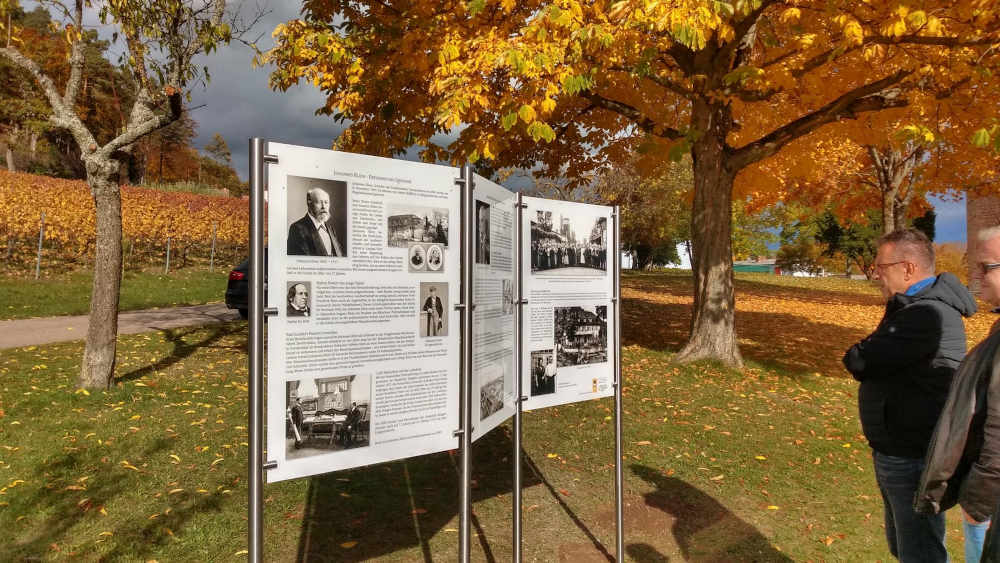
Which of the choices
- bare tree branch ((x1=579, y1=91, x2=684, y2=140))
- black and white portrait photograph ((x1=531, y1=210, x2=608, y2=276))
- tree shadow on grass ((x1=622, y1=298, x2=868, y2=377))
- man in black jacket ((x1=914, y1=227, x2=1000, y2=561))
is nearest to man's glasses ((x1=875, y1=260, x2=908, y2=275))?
man in black jacket ((x1=914, y1=227, x2=1000, y2=561))

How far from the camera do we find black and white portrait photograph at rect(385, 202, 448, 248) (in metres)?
2.60

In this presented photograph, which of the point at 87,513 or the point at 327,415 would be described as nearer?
the point at 327,415

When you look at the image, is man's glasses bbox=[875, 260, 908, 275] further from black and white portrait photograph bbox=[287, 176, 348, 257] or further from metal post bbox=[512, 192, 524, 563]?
black and white portrait photograph bbox=[287, 176, 348, 257]

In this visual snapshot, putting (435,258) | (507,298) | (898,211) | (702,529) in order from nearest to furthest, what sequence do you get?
(435,258) → (507,298) → (702,529) → (898,211)

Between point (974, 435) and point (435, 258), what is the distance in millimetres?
2206

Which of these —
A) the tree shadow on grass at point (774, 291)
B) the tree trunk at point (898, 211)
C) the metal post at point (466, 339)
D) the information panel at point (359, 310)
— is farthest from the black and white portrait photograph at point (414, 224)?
the tree trunk at point (898, 211)

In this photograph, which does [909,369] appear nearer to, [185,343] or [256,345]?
[256,345]

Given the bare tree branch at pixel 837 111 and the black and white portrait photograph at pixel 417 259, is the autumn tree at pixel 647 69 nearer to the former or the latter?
the bare tree branch at pixel 837 111

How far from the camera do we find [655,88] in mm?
11297

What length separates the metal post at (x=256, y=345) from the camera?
222cm

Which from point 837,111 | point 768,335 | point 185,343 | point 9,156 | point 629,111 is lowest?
point 768,335

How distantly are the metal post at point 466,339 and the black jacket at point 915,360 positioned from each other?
5.97ft

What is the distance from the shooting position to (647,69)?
7.57 m

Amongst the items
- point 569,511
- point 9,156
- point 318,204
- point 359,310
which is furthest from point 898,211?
point 9,156
